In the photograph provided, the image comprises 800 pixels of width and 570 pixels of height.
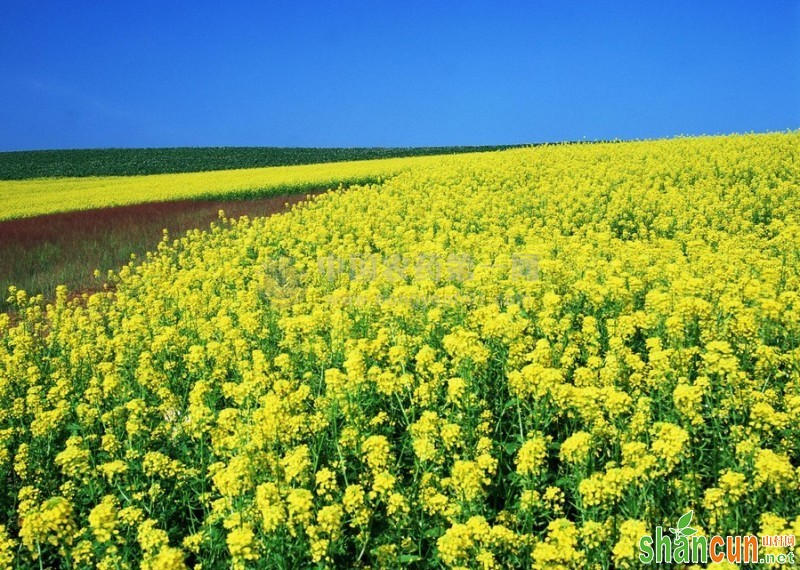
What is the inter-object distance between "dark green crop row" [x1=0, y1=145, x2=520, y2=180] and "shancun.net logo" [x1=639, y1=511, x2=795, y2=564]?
5998 cm

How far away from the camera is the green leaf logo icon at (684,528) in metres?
3.91

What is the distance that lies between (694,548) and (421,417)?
6.99 feet

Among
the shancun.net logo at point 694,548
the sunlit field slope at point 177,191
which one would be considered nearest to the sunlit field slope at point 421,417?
the shancun.net logo at point 694,548

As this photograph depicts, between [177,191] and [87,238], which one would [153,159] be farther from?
[87,238]

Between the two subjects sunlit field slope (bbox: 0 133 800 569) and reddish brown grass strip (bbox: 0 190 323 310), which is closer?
sunlit field slope (bbox: 0 133 800 569)

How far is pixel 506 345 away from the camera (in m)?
6.61

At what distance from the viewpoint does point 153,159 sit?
71.3 metres

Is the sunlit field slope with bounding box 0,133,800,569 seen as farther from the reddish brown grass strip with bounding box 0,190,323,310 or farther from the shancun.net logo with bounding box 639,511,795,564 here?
the reddish brown grass strip with bounding box 0,190,323,310

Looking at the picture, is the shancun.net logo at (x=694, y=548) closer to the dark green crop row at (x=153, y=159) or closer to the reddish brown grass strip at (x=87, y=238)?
the reddish brown grass strip at (x=87, y=238)

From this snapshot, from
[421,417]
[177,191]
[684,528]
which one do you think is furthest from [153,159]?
[684,528]

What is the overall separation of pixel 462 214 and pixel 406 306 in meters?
9.00

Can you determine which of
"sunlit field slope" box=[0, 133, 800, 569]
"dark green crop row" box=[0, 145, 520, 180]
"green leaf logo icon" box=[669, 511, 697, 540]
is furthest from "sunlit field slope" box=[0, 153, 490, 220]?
"green leaf logo icon" box=[669, 511, 697, 540]

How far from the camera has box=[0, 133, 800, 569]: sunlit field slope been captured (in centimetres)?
412

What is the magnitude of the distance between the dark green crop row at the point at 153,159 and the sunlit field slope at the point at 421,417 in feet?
179
